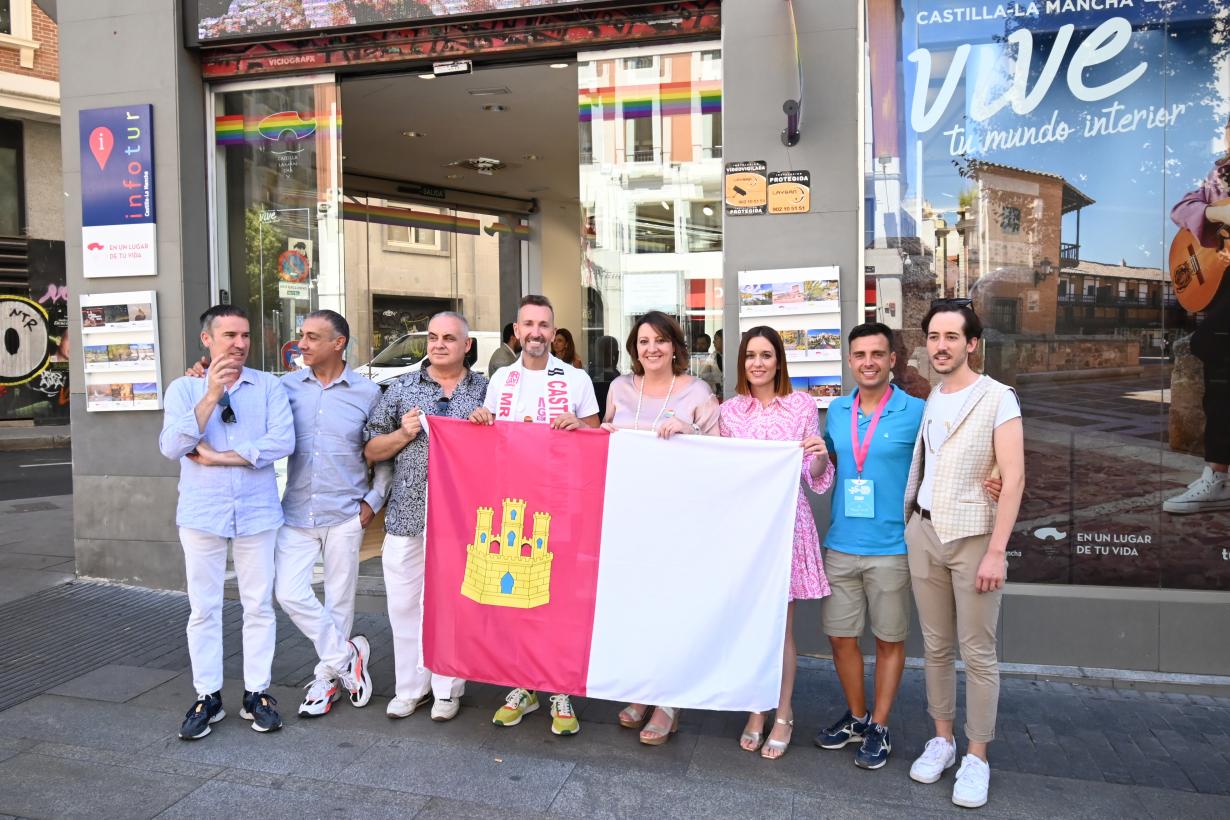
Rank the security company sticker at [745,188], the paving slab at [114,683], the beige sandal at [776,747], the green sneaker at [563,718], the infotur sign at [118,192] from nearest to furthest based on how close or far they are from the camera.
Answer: the beige sandal at [776,747]
the green sneaker at [563,718]
the paving slab at [114,683]
the security company sticker at [745,188]
the infotur sign at [118,192]

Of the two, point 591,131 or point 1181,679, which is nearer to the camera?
point 1181,679

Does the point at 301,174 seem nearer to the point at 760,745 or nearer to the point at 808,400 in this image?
the point at 808,400

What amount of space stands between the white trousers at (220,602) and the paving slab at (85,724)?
33cm

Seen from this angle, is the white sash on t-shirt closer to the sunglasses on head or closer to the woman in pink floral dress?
the woman in pink floral dress

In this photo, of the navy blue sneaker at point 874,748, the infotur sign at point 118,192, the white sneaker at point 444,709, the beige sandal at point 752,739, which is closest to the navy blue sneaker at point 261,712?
the white sneaker at point 444,709

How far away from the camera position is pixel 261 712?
429 centimetres

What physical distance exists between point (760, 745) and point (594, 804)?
0.91m

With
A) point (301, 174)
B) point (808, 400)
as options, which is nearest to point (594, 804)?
point (808, 400)

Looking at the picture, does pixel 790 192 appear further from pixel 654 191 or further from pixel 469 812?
pixel 469 812

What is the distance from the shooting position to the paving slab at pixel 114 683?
4.74 metres

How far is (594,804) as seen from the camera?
3596 mm

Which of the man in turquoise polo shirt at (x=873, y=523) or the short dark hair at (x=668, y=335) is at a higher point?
the short dark hair at (x=668, y=335)

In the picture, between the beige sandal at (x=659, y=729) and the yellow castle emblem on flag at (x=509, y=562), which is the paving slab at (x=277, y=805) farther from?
the beige sandal at (x=659, y=729)

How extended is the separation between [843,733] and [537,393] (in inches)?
84.1
